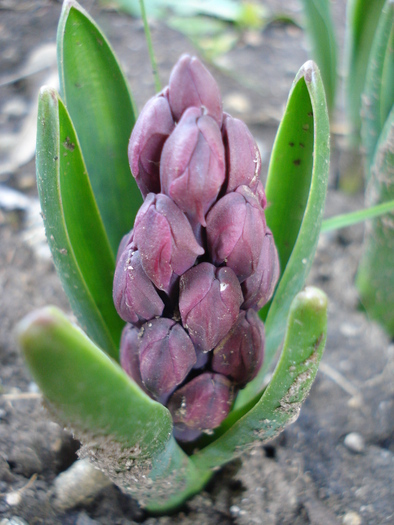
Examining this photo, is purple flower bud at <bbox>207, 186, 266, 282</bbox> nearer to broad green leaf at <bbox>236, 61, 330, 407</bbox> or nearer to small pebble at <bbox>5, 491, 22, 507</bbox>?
broad green leaf at <bbox>236, 61, 330, 407</bbox>

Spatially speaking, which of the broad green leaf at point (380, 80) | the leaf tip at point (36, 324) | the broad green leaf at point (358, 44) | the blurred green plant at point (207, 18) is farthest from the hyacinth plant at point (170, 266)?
the blurred green plant at point (207, 18)

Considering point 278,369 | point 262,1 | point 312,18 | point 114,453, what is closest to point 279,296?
point 278,369

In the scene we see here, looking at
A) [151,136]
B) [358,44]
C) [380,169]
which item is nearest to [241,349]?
[151,136]

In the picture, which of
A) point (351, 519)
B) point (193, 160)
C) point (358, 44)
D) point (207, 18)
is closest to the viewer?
point (193, 160)

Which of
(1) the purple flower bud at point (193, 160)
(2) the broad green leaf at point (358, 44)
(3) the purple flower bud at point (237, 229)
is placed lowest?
(3) the purple flower bud at point (237, 229)

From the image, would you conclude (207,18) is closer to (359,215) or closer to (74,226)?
(359,215)

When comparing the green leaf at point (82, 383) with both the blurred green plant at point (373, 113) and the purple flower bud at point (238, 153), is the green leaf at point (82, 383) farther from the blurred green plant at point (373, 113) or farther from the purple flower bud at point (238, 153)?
the blurred green plant at point (373, 113)
